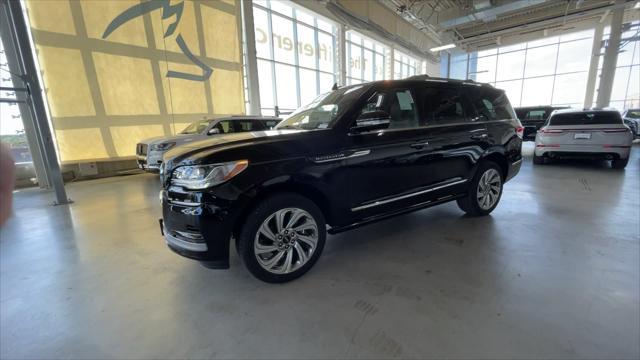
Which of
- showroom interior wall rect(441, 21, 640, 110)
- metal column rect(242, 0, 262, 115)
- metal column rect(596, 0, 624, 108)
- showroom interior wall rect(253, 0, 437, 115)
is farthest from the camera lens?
showroom interior wall rect(441, 21, 640, 110)

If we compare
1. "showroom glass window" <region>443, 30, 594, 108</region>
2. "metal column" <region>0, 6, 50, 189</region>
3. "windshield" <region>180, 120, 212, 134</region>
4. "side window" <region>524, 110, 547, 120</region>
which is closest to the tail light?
"side window" <region>524, 110, 547, 120</region>

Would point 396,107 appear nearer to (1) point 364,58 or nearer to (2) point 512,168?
(2) point 512,168

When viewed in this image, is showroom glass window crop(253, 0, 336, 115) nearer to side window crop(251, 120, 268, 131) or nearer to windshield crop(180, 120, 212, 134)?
side window crop(251, 120, 268, 131)

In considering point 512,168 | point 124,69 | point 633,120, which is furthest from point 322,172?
point 633,120

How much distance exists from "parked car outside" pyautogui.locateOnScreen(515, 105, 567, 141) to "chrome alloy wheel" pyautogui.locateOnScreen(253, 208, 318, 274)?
37.1 feet

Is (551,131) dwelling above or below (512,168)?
above

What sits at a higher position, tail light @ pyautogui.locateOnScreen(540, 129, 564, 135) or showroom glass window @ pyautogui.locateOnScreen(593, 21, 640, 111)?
showroom glass window @ pyautogui.locateOnScreen(593, 21, 640, 111)

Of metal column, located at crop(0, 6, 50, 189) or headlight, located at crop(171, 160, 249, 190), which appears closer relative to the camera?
headlight, located at crop(171, 160, 249, 190)

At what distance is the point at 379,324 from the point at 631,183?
630 cm

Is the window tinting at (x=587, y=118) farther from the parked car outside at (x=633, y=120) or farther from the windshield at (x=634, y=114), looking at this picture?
→ the windshield at (x=634, y=114)

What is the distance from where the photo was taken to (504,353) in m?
1.55

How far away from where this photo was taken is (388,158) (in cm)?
261

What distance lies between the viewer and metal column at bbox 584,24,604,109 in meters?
15.8

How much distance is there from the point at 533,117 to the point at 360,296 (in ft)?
38.5
